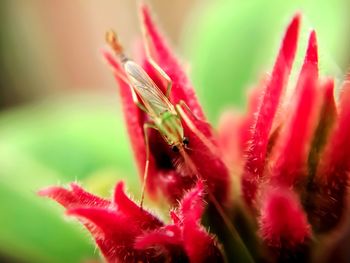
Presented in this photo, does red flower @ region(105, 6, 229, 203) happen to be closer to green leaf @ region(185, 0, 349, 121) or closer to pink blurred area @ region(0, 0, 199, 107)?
green leaf @ region(185, 0, 349, 121)

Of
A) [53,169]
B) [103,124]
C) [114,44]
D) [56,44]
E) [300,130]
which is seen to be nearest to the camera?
[300,130]

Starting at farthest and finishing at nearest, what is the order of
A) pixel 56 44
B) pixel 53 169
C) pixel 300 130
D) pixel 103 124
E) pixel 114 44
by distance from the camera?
pixel 56 44
pixel 103 124
pixel 53 169
pixel 114 44
pixel 300 130

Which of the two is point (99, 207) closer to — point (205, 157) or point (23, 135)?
point (205, 157)

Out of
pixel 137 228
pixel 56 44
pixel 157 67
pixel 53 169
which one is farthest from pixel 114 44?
pixel 56 44

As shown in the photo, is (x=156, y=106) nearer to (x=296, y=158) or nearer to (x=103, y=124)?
(x=296, y=158)

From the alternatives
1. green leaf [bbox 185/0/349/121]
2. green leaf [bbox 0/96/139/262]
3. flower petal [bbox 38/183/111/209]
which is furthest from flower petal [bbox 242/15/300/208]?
green leaf [bbox 185/0/349/121]

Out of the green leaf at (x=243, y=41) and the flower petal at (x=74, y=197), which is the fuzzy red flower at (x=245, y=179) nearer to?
the flower petal at (x=74, y=197)

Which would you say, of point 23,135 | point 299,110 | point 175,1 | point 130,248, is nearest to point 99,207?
point 130,248
